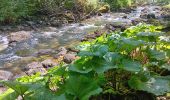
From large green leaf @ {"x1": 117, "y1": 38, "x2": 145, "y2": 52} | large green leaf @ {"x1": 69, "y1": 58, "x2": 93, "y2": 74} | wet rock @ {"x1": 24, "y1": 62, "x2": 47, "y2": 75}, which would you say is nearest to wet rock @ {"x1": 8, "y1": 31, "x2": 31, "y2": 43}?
wet rock @ {"x1": 24, "y1": 62, "x2": 47, "y2": 75}

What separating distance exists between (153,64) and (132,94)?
73cm

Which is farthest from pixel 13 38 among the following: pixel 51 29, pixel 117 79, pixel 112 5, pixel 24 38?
pixel 112 5

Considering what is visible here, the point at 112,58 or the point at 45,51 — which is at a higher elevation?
the point at 112,58

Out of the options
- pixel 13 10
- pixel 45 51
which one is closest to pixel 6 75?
pixel 45 51

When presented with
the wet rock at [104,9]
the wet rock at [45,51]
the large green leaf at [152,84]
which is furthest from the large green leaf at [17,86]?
the wet rock at [104,9]

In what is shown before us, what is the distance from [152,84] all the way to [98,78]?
57 centimetres

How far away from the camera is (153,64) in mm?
3867

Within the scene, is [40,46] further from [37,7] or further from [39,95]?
[39,95]

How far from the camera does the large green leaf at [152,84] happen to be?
2.99 meters

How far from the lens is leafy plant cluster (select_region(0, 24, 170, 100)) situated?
273 cm

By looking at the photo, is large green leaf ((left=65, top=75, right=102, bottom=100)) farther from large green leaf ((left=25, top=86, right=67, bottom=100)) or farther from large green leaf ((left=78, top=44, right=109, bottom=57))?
large green leaf ((left=78, top=44, right=109, bottom=57))

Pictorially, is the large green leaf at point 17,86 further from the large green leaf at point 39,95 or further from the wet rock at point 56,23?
the wet rock at point 56,23

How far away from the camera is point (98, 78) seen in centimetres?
303

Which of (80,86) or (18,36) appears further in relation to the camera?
(18,36)
